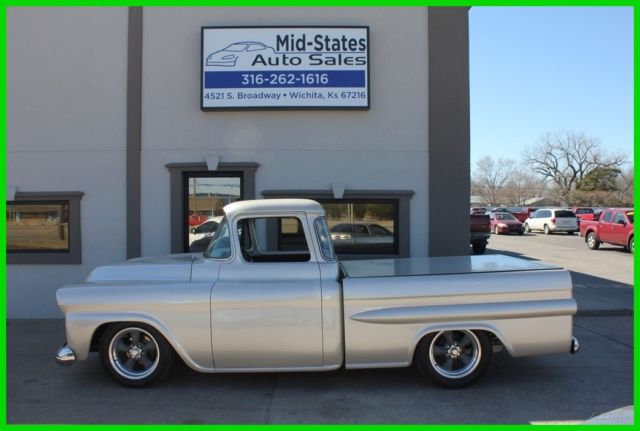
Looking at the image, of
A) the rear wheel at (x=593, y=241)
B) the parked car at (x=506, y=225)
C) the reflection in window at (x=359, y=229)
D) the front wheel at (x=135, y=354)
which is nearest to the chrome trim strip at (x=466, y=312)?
the front wheel at (x=135, y=354)

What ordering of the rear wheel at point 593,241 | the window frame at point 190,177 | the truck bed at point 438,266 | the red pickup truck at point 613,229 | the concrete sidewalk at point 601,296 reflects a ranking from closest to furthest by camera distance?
the truck bed at point 438,266 → the window frame at point 190,177 → the concrete sidewalk at point 601,296 → the red pickup truck at point 613,229 → the rear wheel at point 593,241

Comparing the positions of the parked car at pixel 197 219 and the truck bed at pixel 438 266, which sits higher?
the parked car at pixel 197 219

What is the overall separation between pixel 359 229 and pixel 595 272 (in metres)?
8.95

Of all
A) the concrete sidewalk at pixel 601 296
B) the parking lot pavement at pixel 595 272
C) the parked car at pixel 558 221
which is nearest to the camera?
the concrete sidewalk at pixel 601 296

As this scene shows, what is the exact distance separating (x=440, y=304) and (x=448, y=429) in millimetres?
1185

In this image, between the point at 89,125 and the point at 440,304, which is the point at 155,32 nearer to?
the point at 89,125

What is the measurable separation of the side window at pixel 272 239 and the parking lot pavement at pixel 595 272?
213 inches

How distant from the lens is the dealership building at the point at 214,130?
826cm

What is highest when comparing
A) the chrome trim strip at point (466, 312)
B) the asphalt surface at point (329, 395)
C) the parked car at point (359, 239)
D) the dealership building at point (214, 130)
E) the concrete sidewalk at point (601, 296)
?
the dealership building at point (214, 130)

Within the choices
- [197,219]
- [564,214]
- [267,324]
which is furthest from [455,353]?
[564,214]

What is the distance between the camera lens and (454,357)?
5.21 m

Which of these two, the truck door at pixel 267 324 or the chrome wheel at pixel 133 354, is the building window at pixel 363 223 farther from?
the chrome wheel at pixel 133 354

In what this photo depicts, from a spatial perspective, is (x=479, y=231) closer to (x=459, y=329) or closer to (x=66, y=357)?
(x=459, y=329)

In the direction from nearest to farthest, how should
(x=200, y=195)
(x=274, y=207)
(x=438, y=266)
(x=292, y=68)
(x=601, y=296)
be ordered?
1. (x=274, y=207)
2. (x=438, y=266)
3. (x=292, y=68)
4. (x=200, y=195)
5. (x=601, y=296)
